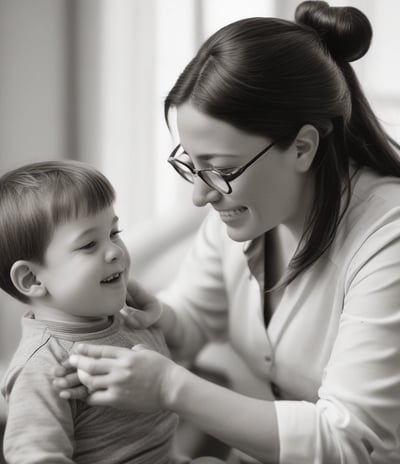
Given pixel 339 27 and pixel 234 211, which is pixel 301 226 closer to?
pixel 234 211

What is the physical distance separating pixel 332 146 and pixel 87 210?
0.51 meters

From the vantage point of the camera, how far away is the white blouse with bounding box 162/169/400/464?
4.32ft

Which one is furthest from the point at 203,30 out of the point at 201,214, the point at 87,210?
the point at 87,210

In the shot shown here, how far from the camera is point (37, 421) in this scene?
3.96 feet

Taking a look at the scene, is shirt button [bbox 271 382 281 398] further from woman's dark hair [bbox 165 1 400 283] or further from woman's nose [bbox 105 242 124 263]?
woman's nose [bbox 105 242 124 263]

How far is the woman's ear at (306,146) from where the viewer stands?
1372 millimetres

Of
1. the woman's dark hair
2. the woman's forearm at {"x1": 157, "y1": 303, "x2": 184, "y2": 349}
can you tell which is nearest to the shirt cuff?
the woman's dark hair

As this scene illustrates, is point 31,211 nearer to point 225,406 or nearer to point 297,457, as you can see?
point 225,406

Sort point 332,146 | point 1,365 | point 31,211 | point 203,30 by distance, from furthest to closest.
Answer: point 203,30, point 1,365, point 332,146, point 31,211

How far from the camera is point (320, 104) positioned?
4.48 feet

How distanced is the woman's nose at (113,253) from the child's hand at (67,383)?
0.65ft

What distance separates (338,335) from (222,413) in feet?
0.94

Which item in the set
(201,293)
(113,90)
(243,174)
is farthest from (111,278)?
(113,90)

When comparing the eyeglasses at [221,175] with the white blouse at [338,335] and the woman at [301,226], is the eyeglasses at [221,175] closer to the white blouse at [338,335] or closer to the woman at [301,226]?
the woman at [301,226]
